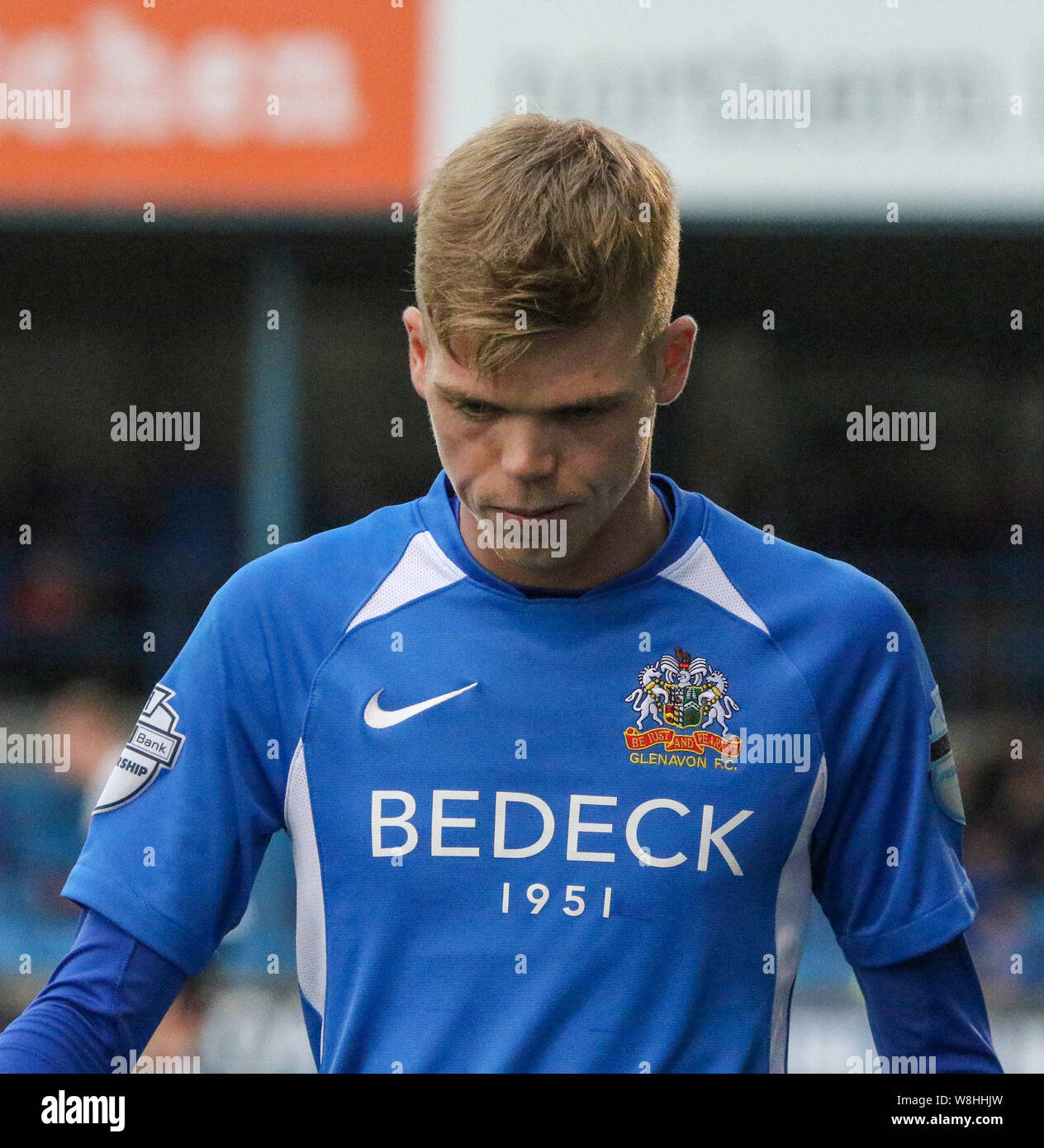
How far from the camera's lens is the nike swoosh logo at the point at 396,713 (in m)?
1.44

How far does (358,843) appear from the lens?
1412 millimetres

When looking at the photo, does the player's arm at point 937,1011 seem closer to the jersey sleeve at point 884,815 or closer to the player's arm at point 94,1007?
the jersey sleeve at point 884,815

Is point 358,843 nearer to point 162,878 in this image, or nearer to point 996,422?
point 162,878

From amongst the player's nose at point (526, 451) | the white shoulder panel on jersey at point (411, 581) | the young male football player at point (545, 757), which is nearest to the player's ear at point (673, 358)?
the young male football player at point (545, 757)

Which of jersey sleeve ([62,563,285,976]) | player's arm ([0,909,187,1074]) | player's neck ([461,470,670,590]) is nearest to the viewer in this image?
player's arm ([0,909,187,1074])

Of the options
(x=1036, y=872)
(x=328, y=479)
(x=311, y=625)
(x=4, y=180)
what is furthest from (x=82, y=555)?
(x=311, y=625)

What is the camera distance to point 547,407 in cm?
133

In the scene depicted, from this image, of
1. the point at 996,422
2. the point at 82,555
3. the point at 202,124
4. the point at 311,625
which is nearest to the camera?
the point at 311,625

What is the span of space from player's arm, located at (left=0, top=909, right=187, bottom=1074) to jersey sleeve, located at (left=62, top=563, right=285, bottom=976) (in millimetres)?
20

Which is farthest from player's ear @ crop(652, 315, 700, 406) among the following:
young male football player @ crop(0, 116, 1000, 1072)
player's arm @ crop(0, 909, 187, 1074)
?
player's arm @ crop(0, 909, 187, 1074)

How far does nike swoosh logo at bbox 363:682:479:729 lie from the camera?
4.72ft

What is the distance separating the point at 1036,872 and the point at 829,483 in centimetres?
231

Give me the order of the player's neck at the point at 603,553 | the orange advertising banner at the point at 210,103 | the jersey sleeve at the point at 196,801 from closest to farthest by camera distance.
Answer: the jersey sleeve at the point at 196,801
the player's neck at the point at 603,553
the orange advertising banner at the point at 210,103

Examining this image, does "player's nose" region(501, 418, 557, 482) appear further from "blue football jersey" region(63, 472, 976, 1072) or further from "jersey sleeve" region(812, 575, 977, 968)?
"jersey sleeve" region(812, 575, 977, 968)
